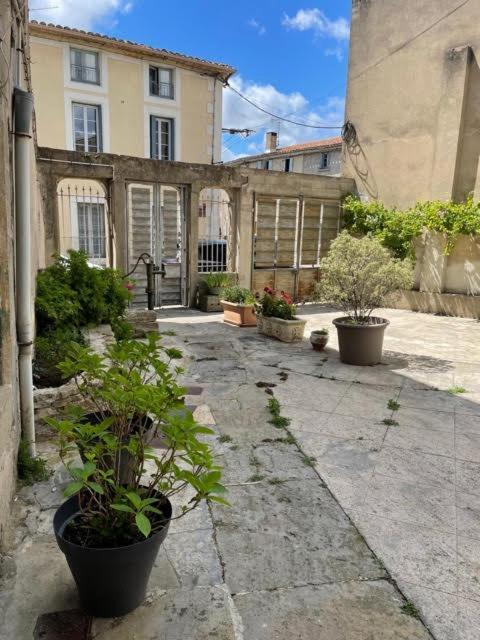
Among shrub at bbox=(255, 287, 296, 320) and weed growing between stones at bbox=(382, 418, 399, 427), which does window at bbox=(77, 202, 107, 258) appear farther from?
weed growing between stones at bbox=(382, 418, 399, 427)

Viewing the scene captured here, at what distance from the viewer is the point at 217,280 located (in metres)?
9.02

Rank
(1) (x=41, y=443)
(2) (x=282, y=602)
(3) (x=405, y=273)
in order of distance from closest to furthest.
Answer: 1. (2) (x=282, y=602)
2. (1) (x=41, y=443)
3. (3) (x=405, y=273)

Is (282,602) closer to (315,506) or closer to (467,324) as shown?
(315,506)

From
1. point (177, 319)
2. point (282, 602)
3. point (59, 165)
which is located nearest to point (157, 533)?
point (282, 602)

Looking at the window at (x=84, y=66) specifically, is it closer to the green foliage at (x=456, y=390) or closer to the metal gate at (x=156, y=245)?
the metal gate at (x=156, y=245)

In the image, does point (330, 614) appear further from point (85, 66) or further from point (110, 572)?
point (85, 66)

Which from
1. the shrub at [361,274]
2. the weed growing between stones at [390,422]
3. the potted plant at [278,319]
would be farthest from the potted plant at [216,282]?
the weed growing between stones at [390,422]

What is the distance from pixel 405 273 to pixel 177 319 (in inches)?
159

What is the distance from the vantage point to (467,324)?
8578 millimetres

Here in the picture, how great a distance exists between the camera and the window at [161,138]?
1608 cm

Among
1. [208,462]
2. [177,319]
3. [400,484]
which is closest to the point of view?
[208,462]

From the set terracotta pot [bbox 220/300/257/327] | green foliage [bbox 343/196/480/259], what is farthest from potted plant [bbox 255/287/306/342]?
green foliage [bbox 343/196/480/259]

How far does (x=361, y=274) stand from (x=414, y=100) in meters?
5.95

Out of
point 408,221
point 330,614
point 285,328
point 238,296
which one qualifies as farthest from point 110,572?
point 408,221
